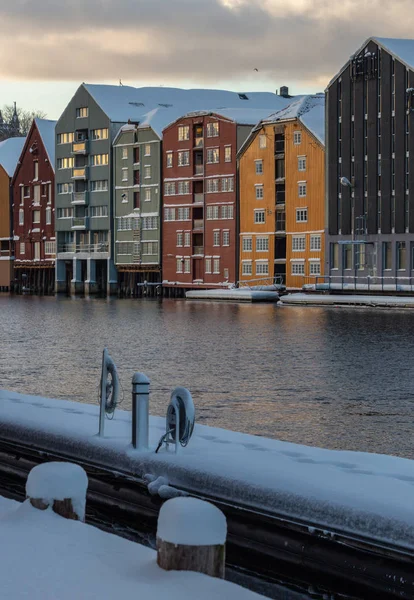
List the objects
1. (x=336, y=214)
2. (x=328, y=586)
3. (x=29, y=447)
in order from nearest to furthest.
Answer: (x=328, y=586)
(x=29, y=447)
(x=336, y=214)

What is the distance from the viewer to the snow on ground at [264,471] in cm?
955

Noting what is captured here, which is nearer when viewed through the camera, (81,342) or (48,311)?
(81,342)

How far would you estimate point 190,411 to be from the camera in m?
11.4

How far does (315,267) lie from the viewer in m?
88.6

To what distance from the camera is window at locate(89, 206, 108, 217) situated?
373 ft

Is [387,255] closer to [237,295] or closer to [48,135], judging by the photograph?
[237,295]

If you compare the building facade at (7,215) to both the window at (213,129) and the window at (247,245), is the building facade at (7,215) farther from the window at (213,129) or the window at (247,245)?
the window at (247,245)

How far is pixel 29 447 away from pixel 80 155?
104m

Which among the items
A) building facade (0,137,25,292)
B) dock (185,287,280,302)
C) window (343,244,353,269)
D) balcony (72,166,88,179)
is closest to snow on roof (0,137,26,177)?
building facade (0,137,25,292)

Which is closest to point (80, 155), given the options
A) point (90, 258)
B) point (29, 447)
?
point (90, 258)

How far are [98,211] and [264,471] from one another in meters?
105

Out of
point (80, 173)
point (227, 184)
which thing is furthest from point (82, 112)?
point (227, 184)

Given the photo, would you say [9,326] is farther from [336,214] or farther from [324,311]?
[336,214]

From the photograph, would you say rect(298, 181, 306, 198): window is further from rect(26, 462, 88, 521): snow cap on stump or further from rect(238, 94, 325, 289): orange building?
rect(26, 462, 88, 521): snow cap on stump
